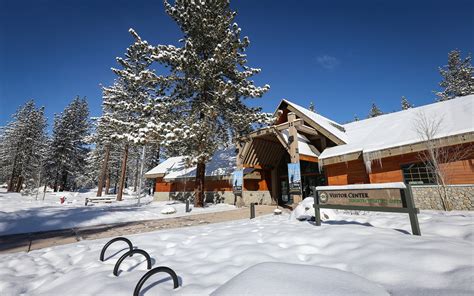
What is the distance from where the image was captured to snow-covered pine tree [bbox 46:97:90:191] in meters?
34.9

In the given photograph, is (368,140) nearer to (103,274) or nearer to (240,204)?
(240,204)

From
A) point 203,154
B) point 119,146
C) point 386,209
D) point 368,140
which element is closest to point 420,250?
point 386,209

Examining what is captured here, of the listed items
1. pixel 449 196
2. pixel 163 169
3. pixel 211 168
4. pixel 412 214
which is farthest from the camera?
pixel 163 169

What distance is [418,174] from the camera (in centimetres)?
1152

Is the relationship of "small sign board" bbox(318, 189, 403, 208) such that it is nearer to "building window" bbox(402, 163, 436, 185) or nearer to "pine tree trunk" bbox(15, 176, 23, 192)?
"building window" bbox(402, 163, 436, 185)

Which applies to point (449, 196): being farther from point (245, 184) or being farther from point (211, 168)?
point (211, 168)

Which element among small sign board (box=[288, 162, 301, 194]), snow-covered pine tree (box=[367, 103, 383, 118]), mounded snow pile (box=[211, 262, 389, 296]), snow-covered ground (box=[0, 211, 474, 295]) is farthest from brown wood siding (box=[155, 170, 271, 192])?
snow-covered pine tree (box=[367, 103, 383, 118])

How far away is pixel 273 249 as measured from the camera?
4.10m

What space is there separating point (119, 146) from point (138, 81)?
2942 centimetres

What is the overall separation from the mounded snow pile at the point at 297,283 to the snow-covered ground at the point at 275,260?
12mm

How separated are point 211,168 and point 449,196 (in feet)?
53.8

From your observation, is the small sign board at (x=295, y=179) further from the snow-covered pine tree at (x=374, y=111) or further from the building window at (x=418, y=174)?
the snow-covered pine tree at (x=374, y=111)

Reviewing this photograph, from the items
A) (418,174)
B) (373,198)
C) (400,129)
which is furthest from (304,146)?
(373,198)

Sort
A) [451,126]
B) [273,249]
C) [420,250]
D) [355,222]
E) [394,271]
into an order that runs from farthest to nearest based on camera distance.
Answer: [451,126] < [355,222] < [273,249] < [420,250] < [394,271]
